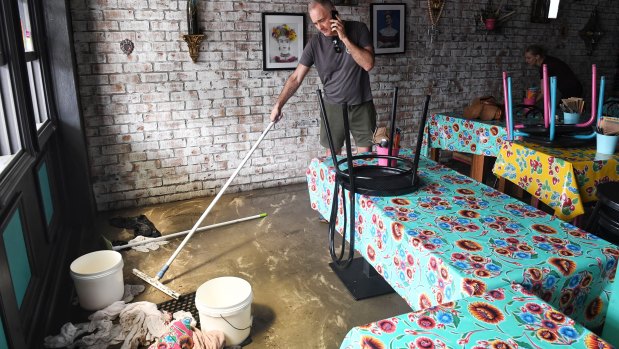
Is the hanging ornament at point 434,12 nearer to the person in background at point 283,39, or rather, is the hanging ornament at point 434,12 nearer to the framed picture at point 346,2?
the framed picture at point 346,2

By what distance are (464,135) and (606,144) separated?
169 centimetres

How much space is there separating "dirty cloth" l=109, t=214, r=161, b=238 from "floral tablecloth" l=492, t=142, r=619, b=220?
103 inches

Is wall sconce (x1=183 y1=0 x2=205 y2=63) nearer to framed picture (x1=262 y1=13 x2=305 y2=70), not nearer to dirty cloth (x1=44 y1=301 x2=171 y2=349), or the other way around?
framed picture (x1=262 y1=13 x2=305 y2=70)

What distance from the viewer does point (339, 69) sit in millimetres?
3377

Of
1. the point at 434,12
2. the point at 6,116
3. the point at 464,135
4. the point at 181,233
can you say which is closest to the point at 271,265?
the point at 181,233

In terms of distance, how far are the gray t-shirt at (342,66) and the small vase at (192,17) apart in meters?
1.09

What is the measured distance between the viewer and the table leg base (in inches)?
103

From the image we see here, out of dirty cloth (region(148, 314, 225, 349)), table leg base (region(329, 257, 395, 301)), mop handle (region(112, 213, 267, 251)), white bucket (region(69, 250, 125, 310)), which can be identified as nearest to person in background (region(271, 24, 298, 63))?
mop handle (region(112, 213, 267, 251))

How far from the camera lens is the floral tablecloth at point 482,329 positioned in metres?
1.03

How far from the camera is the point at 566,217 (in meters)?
2.39

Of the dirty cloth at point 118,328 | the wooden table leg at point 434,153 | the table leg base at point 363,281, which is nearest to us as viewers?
the dirty cloth at point 118,328

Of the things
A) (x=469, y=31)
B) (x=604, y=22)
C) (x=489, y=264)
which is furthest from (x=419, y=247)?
(x=604, y=22)

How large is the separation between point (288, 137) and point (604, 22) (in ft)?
15.5

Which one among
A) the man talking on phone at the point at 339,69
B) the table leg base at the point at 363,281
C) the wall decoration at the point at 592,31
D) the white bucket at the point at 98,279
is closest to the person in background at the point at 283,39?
the man talking on phone at the point at 339,69
